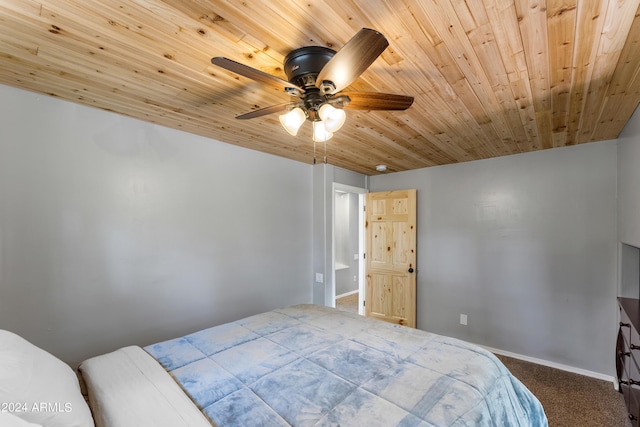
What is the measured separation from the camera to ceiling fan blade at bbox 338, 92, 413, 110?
53.8 inches

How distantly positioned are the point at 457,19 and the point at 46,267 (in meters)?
2.82

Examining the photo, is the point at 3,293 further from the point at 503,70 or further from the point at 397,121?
the point at 503,70

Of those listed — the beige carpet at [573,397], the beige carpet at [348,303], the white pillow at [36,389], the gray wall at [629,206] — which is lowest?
the beige carpet at [348,303]

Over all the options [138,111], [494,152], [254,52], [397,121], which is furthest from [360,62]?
[494,152]

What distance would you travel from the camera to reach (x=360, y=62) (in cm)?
110

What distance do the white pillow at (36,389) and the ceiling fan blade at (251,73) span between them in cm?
128

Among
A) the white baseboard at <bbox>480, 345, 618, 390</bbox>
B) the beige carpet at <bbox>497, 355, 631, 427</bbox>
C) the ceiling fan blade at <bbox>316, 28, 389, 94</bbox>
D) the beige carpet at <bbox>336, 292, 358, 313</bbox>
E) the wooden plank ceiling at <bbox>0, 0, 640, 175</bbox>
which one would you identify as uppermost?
the wooden plank ceiling at <bbox>0, 0, 640, 175</bbox>

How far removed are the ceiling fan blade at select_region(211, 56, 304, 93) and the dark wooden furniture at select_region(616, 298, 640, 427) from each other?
2.63 metres

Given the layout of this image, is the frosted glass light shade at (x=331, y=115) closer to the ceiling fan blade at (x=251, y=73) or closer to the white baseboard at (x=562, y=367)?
the ceiling fan blade at (x=251, y=73)

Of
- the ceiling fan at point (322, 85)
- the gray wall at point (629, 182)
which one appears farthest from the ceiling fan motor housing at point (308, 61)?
the gray wall at point (629, 182)

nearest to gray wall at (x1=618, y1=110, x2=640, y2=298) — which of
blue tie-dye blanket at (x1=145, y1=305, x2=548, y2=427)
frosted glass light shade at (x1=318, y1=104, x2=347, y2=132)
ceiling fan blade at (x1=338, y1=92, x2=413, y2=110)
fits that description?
blue tie-dye blanket at (x1=145, y1=305, x2=548, y2=427)

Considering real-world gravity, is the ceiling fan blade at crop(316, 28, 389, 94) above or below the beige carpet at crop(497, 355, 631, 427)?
above

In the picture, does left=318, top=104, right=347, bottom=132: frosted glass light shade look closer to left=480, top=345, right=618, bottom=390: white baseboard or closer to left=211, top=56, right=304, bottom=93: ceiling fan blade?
left=211, top=56, right=304, bottom=93: ceiling fan blade

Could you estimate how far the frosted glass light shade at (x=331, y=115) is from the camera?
1.41 meters
